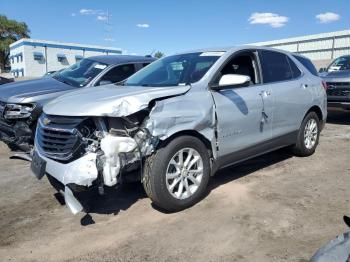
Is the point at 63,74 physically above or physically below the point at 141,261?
above

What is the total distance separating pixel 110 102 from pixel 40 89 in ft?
11.6

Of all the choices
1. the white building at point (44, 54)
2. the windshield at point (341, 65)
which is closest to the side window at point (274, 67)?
the windshield at point (341, 65)

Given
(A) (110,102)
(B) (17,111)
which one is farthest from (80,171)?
(B) (17,111)

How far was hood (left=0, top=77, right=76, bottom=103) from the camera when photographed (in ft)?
21.6

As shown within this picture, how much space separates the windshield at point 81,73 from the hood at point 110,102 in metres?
2.96

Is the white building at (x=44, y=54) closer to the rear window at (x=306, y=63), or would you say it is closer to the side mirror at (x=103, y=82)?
the side mirror at (x=103, y=82)

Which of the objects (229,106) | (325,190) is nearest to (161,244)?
(229,106)

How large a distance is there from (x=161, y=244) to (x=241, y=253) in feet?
2.45

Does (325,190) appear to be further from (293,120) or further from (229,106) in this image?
(229,106)

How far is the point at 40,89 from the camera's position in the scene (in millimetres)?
6984

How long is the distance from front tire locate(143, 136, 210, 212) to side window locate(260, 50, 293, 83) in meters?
1.74

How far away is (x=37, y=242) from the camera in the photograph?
3.76 meters

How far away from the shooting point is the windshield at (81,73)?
24.4ft

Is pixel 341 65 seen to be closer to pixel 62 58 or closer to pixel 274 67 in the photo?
pixel 274 67
